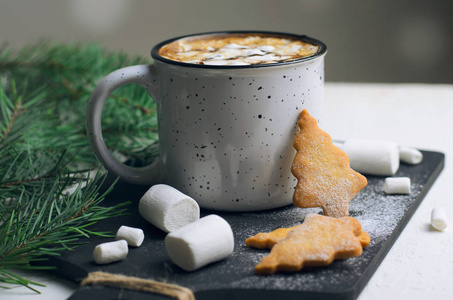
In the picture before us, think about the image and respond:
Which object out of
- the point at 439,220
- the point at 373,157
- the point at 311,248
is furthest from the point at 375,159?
the point at 311,248

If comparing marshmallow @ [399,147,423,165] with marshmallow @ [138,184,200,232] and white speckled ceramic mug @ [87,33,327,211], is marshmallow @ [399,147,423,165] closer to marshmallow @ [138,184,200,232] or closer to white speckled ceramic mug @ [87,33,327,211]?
white speckled ceramic mug @ [87,33,327,211]

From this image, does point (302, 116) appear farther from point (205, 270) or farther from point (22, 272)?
point (22, 272)

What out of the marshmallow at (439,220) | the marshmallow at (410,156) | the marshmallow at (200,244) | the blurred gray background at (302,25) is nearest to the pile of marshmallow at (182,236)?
the marshmallow at (200,244)

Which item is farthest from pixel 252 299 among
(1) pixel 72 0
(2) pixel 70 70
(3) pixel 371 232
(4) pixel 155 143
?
(1) pixel 72 0

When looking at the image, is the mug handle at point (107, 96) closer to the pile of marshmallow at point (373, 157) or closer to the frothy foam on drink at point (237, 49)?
the frothy foam on drink at point (237, 49)

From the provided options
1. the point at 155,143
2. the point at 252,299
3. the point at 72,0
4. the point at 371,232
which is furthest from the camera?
the point at 72,0

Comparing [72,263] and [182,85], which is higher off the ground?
[182,85]

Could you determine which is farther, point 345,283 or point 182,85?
point 182,85
